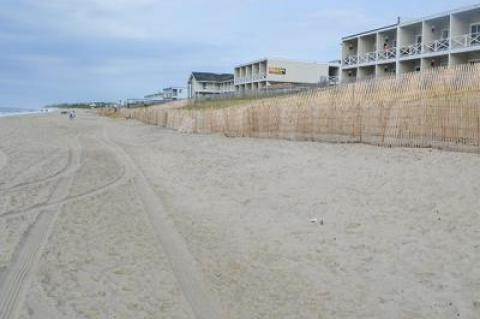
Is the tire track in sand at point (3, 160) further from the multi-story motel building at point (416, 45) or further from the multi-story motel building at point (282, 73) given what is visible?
the multi-story motel building at point (282, 73)

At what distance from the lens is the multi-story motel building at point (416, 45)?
36.5 meters

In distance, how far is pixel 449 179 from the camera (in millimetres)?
9242

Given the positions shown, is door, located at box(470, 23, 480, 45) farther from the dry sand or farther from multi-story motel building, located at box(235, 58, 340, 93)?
multi-story motel building, located at box(235, 58, 340, 93)

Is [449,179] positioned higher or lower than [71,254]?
higher

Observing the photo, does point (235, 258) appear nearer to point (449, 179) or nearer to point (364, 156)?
point (449, 179)

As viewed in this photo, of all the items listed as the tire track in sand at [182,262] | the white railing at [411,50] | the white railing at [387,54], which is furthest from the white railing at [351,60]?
the tire track in sand at [182,262]

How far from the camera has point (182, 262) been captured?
652cm

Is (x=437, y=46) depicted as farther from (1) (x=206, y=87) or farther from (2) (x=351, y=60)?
(1) (x=206, y=87)

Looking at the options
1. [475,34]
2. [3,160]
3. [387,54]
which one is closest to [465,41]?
[475,34]

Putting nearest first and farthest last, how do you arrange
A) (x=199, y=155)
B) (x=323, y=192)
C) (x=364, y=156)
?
(x=323, y=192) → (x=364, y=156) → (x=199, y=155)

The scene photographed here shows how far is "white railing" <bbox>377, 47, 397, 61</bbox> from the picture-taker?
43.6m

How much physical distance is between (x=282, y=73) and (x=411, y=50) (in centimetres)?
3260

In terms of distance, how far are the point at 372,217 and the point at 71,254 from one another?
4240 mm

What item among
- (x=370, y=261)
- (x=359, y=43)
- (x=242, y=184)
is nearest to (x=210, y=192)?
(x=242, y=184)
